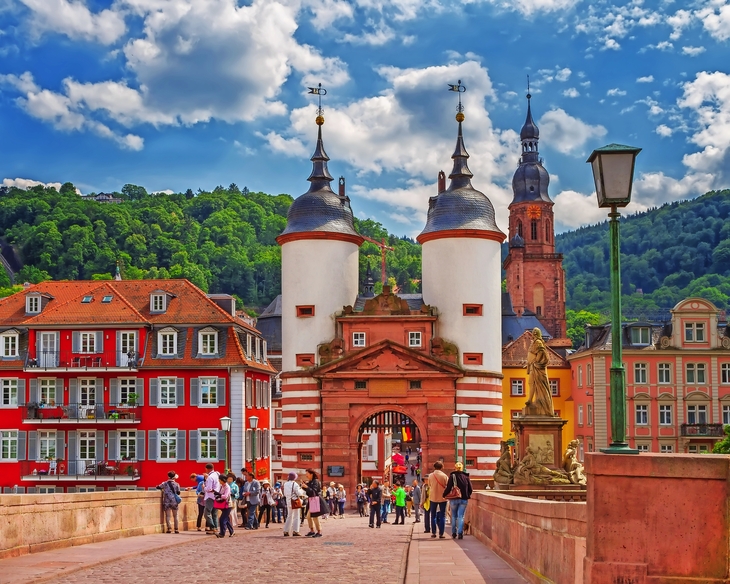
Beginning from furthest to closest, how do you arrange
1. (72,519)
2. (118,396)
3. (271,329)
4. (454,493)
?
(271,329), (118,396), (454,493), (72,519)

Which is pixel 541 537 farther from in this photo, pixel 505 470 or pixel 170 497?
pixel 505 470

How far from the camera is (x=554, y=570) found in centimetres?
1310

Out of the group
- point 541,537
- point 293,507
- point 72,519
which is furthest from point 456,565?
point 293,507

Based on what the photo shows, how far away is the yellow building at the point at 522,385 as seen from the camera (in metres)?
79.6

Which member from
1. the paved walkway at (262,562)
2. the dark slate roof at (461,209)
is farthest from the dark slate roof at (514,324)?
the paved walkway at (262,562)

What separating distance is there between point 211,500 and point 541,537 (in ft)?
51.9

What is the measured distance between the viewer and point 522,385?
80688mm

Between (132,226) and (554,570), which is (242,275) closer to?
(132,226)

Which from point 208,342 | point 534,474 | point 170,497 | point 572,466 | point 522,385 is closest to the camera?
point 170,497

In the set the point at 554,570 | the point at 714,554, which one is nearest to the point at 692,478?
the point at 714,554

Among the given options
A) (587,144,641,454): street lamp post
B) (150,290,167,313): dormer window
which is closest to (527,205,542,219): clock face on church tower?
(150,290,167,313): dormer window

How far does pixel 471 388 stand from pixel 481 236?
820cm

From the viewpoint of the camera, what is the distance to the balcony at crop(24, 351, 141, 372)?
60812mm

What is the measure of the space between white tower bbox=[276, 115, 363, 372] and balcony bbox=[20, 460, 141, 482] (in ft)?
32.0
